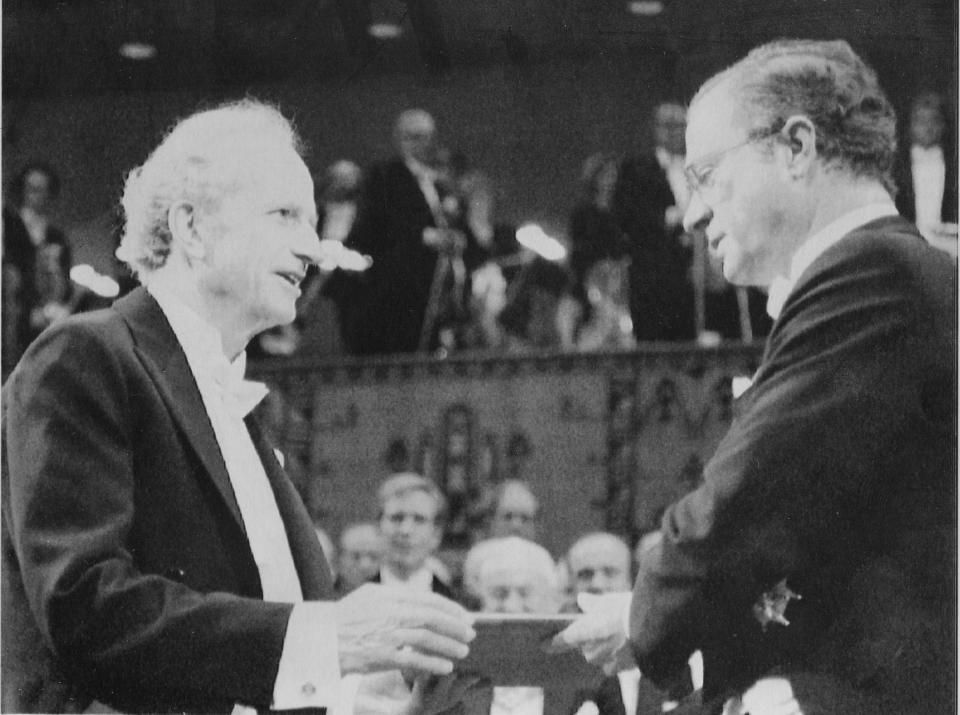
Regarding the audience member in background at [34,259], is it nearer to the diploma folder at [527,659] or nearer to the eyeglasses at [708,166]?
the diploma folder at [527,659]

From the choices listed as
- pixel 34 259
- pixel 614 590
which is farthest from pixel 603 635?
pixel 34 259

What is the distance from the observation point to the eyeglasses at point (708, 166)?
4016 mm

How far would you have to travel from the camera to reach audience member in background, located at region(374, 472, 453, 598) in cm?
441

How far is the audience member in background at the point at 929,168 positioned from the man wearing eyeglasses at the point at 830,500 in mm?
175

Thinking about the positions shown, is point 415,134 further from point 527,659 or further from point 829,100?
point 527,659

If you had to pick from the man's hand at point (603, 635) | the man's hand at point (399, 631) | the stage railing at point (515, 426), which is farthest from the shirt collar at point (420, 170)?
the man's hand at point (603, 635)

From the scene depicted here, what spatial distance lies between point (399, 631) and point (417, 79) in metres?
1.67

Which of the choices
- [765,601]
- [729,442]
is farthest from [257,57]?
[765,601]

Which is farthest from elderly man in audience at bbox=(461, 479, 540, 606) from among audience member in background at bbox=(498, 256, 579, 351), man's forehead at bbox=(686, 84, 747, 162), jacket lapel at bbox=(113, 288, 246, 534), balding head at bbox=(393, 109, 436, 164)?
man's forehead at bbox=(686, 84, 747, 162)

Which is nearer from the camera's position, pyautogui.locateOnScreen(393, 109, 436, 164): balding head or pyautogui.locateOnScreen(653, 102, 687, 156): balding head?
pyautogui.locateOnScreen(653, 102, 687, 156): balding head

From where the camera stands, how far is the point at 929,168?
4262 mm

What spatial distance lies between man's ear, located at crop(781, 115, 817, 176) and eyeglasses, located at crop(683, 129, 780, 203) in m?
0.03

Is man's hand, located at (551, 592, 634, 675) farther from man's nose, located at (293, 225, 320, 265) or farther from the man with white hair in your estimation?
man's nose, located at (293, 225, 320, 265)

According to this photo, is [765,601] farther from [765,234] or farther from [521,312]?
[521,312]
